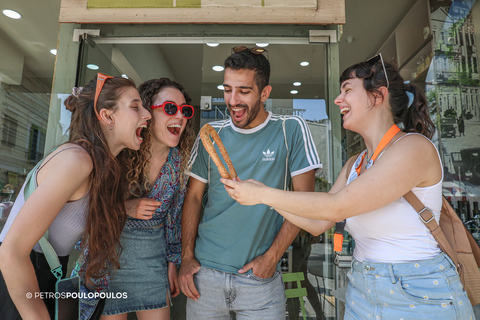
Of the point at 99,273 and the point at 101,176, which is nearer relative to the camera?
the point at 101,176

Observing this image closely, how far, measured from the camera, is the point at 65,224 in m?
1.72

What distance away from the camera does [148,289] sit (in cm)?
228

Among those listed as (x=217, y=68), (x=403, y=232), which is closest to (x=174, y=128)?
(x=217, y=68)

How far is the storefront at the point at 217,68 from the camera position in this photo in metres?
3.70

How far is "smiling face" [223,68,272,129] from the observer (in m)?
2.41

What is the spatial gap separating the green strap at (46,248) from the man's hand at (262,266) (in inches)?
41.9

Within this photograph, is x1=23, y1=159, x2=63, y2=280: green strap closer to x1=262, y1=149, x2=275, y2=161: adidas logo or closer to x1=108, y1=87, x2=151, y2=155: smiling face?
x1=108, y1=87, x2=151, y2=155: smiling face

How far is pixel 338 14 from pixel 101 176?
10.3 ft

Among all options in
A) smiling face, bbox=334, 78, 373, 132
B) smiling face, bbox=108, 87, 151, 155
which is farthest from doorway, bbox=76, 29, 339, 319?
smiling face, bbox=334, 78, 373, 132

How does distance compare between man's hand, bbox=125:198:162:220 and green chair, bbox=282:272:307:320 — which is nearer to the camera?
man's hand, bbox=125:198:162:220

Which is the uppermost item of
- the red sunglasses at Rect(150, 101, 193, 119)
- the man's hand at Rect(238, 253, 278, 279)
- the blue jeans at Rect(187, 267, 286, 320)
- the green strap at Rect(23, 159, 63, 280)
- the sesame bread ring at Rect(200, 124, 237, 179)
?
the red sunglasses at Rect(150, 101, 193, 119)

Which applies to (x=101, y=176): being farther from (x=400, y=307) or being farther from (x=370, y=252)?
(x=400, y=307)

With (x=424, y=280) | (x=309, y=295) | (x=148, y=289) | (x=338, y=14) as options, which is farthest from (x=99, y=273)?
(x=338, y=14)

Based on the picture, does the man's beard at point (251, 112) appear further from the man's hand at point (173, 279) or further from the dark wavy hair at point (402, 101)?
the man's hand at point (173, 279)
